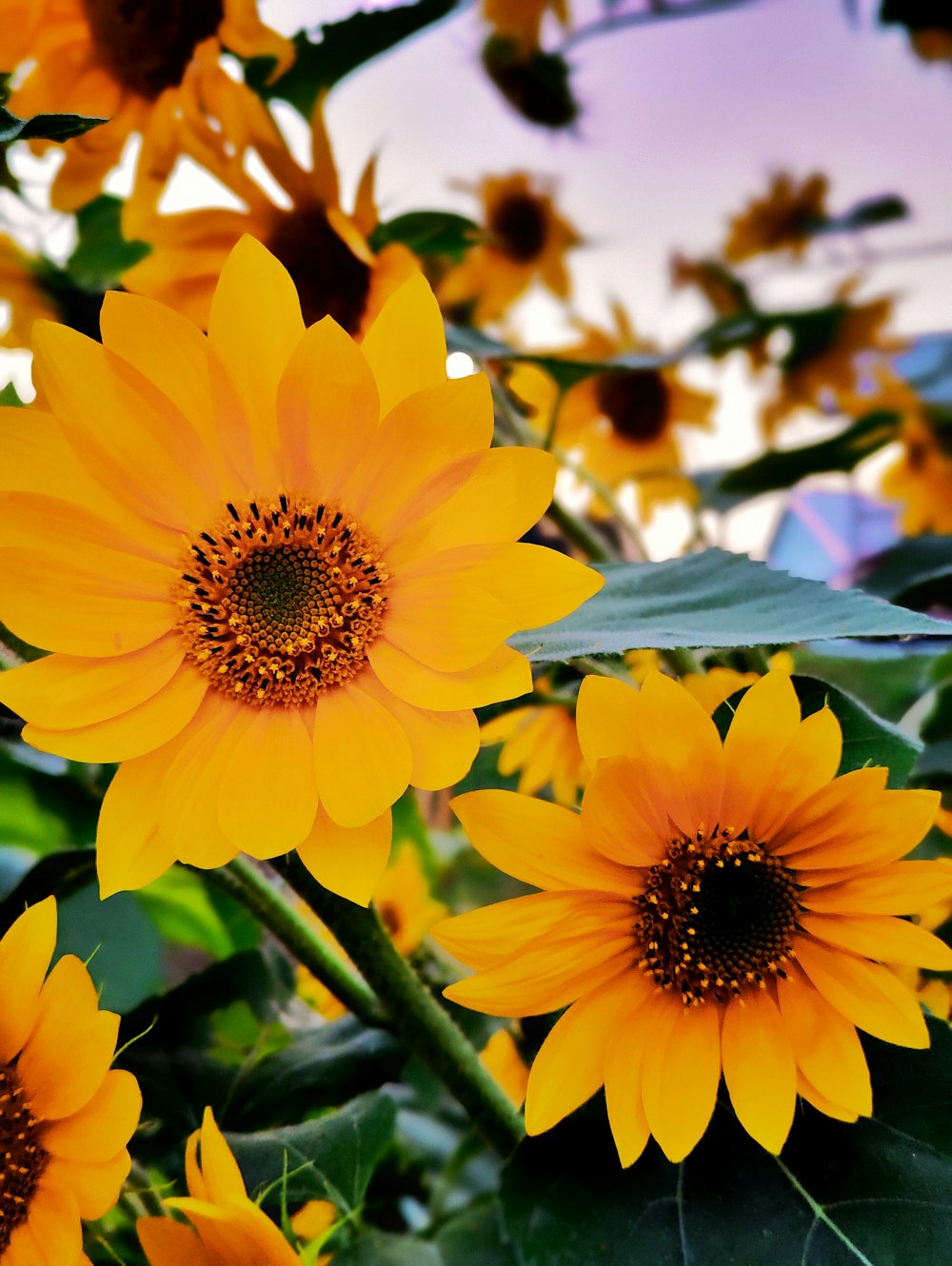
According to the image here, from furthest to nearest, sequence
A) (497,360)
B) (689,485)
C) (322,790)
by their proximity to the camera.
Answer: (689,485), (497,360), (322,790)

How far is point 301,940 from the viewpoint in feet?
0.91

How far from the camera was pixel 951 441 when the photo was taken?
763 mm

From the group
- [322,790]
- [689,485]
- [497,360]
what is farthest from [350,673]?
[689,485]

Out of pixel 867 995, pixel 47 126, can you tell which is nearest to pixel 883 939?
pixel 867 995

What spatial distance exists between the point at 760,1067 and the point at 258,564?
15cm

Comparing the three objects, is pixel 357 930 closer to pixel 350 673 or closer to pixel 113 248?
pixel 350 673

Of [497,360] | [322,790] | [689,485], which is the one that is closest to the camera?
[322,790]

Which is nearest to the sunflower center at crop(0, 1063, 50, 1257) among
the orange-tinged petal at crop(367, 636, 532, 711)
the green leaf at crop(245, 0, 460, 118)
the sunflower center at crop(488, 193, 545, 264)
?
the orange-tinged petal at crop(367, 636, 532, 711)

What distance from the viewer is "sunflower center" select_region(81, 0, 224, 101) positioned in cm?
33

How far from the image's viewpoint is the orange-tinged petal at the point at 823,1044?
0.21 m

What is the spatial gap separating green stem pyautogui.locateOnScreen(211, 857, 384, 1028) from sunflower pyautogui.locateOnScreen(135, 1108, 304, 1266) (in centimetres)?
7

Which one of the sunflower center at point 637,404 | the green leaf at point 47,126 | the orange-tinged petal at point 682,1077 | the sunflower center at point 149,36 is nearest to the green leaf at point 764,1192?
the orange-tinged petal at point 682,1077

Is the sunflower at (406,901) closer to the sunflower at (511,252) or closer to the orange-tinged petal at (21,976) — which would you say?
the orange-tinged petal at (21,976)

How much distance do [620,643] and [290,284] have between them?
9 centimetres
